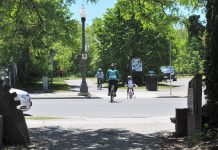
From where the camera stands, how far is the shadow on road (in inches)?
379

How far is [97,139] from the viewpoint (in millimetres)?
10609

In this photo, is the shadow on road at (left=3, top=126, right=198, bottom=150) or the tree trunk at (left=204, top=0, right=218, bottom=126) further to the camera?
the shadow on road at (left=3, top=126, right=198, bottom=150)

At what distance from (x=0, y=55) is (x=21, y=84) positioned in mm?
3715

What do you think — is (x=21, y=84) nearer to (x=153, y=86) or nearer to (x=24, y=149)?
(x=153, y=86)

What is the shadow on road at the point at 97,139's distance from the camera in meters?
9.62

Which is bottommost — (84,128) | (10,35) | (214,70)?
(84,128)

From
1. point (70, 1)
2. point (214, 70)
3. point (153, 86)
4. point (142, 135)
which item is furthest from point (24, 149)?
point (153, 86)

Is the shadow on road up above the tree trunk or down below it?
below

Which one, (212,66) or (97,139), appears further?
(97,139)

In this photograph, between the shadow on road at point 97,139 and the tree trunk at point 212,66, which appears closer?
the tree trunk at point 212,66

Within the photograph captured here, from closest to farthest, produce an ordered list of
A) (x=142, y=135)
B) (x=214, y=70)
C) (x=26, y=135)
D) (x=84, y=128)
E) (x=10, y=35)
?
(x=214, y=70) < (x=26, y=135) < (x=142, y=135) < (x=84, y=128) < (x=10, y=35)

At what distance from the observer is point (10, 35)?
16.7 metres

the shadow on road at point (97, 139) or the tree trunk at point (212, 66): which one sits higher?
the tree trunk at point (212, 66)

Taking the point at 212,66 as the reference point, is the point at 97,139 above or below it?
below
